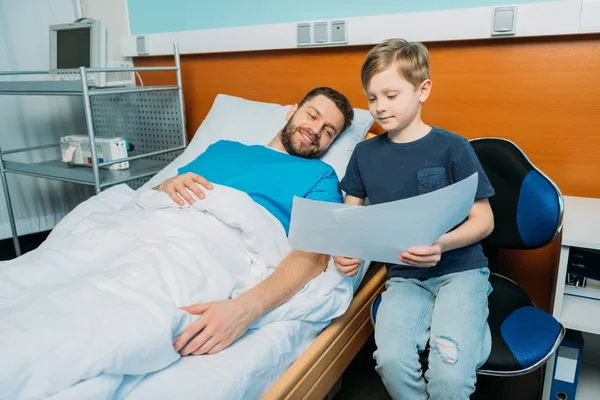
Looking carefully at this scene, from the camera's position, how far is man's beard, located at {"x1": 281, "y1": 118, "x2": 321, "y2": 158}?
142 cm

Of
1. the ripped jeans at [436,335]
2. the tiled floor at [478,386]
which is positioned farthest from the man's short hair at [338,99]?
the tiled floor at [478,386]

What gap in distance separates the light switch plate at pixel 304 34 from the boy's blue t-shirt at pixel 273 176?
1.81 feet

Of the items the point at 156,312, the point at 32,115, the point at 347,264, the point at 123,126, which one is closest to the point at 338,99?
the point at 347,264

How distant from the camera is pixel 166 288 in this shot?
908 mm

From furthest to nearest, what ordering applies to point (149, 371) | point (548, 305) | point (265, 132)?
1. point (265, 132)
2. point (548, 305)
3. point (149, 371)

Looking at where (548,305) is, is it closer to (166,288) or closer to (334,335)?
(334,335)

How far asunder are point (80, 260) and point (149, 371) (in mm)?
344

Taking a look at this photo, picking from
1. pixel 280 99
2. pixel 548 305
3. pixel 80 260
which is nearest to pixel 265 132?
pixel 280 99

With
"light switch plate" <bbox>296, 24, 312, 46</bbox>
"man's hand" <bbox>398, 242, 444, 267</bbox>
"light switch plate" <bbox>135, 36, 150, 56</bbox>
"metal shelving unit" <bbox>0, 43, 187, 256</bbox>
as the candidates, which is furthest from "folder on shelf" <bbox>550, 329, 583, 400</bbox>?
"light switch plate" <bbox>135, 36, 150, 56</bbox>

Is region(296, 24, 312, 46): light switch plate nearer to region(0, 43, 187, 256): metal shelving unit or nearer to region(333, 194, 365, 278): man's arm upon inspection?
region(0, 43, 187, 256): metal shelving unit

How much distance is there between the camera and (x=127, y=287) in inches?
34.3

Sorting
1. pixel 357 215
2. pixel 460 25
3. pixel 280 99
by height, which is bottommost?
pixel 357 215

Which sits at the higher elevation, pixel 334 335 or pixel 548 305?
pixel 334 335

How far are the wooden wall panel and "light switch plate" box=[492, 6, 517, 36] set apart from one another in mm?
48
